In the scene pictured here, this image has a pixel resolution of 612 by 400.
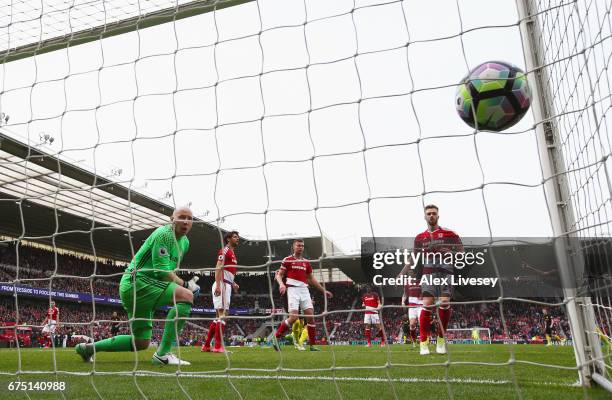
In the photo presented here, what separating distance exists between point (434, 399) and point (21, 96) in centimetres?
397

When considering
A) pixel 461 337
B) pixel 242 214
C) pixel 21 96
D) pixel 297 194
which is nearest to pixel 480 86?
pixel 297 194

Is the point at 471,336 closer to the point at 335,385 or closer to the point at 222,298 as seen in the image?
the point at 222,298

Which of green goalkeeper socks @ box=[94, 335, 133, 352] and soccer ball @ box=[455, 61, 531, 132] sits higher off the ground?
soccer ball @ box=[455, 61, 531, 132]

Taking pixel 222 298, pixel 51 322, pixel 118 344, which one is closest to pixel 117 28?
pixel 118 344

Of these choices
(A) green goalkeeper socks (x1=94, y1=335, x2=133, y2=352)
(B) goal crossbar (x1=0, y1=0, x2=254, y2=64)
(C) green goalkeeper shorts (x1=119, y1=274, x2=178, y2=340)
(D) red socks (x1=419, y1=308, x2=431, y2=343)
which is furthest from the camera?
(D) red socks (x1=419, y1=308, x2=431, y2=343)

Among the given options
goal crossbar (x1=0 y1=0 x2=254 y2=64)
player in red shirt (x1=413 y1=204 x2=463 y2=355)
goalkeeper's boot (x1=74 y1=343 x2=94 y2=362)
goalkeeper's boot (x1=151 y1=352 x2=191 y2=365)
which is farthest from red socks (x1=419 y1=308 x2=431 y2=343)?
goal crossbar (x1=0 y1=0 x2=254 y2=64)

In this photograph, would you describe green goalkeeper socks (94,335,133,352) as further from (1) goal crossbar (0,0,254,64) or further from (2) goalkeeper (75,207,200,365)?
(1) goal crossbar (0,0,254,64)

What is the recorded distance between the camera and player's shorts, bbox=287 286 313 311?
8.30 m

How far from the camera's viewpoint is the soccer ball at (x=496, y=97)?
10.8 feet

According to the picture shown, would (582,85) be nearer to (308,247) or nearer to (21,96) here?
(21,96)

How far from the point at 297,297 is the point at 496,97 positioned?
560 centimetres

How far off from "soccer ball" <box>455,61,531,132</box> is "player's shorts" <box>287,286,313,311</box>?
5.33 meters

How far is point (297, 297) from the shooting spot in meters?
8.32

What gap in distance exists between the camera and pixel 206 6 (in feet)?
14.2
